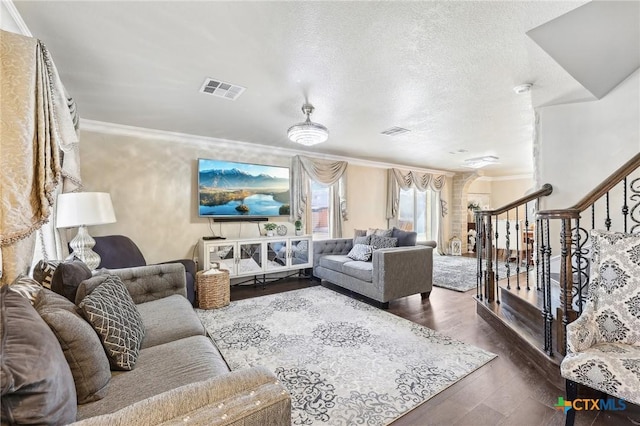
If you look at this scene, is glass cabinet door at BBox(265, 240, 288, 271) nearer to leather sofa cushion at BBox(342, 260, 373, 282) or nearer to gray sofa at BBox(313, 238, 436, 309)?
gray sofa at BBox(313, 238, 436, 309)

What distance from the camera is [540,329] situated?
92.7 inches

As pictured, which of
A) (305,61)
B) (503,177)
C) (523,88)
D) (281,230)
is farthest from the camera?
(503,177)

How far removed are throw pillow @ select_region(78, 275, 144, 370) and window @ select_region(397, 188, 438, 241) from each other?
6253 mm

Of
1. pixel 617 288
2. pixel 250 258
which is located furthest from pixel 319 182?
pixel 617 288

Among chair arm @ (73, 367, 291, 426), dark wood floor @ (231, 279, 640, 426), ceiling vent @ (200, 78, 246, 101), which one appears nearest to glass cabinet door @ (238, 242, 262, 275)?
ceiling vent @ (200, 78, 246, 101)

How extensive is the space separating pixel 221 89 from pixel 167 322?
6.56 ft

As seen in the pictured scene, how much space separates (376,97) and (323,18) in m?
1.25

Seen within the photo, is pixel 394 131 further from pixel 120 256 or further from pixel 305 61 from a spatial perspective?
pixel 120 256

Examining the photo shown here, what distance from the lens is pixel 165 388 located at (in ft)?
3.87

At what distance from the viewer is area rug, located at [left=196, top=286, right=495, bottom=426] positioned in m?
1.74

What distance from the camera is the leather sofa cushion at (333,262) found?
4.15 meters

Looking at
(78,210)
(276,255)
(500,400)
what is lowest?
(500,400)

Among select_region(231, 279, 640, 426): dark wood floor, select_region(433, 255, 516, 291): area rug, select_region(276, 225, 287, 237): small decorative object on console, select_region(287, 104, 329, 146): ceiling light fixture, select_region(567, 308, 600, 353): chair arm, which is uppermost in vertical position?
select_region(287, 104, 329, 146): ceiling light fixture

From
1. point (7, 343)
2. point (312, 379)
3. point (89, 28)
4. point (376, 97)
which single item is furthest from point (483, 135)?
point (7, 343)
